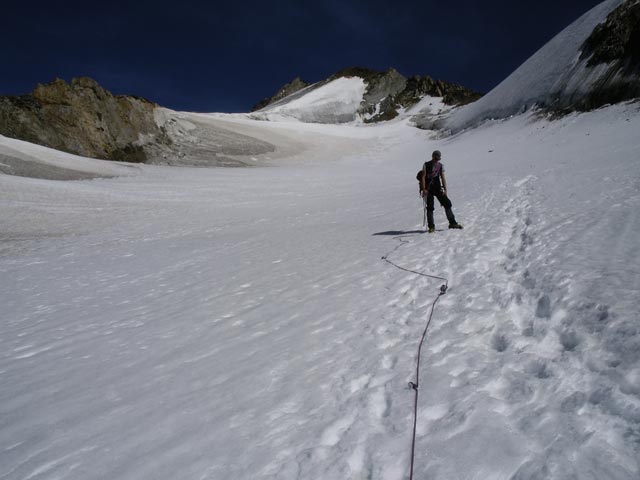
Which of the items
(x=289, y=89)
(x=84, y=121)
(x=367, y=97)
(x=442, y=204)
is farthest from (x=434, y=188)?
(x=289, y=89)

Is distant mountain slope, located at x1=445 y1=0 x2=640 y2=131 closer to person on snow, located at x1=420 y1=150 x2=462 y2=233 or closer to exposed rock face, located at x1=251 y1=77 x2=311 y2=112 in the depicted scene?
person on snow, located at x1=420 y1=150 x2=462 y2=233

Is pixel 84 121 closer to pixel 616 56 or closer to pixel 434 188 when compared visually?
pixel 434 188

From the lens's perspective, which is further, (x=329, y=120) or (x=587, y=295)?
(x=329, y=120)

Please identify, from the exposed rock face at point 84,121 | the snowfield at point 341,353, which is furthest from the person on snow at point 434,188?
the exposed rock face at point 84,121

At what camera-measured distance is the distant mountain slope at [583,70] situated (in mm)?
28922

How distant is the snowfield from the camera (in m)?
2.32

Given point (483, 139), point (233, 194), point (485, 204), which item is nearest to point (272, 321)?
point (485, 204)

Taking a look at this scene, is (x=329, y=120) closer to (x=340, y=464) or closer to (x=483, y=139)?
(x=483, y=139)

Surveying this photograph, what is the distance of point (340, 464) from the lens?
2.29 m

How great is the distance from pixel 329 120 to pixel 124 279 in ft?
254

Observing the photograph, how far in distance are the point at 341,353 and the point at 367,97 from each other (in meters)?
90.2

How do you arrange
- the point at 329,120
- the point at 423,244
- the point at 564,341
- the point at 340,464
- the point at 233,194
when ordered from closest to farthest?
the point at 340,464 → the point at 564,341 → the point at 423,244 → the point at 233,194 → the point at 329,120

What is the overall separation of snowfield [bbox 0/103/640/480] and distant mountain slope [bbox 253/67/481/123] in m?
67.9

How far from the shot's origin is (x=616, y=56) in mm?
30453
